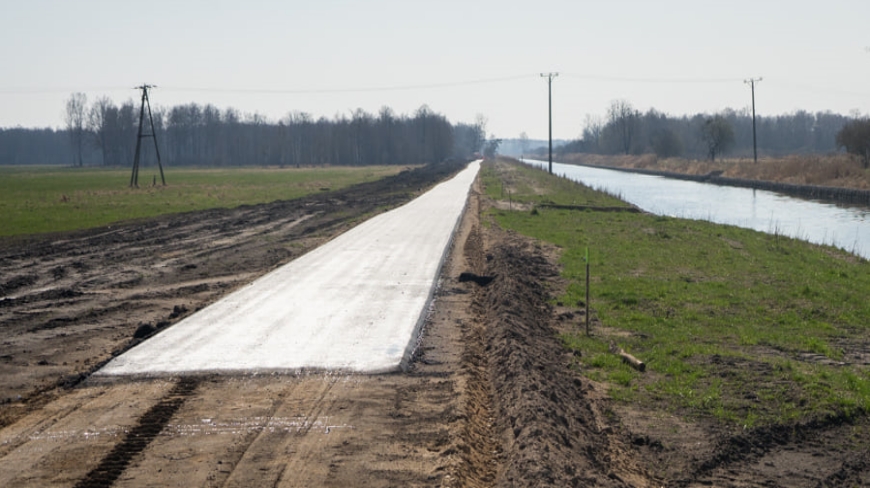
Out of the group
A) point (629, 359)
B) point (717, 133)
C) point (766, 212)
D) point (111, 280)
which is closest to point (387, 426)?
point (629, 359)

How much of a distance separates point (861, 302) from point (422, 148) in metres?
150

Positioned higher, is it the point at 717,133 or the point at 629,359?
the point at 717,133

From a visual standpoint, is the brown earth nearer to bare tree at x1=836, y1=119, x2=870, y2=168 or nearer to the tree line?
bare tree at x1=836, y1=119, x2=870, y2=168

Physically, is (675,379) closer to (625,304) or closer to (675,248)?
(625,304)

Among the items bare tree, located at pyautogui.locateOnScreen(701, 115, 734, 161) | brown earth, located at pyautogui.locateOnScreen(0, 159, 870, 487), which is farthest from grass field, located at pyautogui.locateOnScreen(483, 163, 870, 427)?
bare tree, located at pyautogui.locateOnScreen(701, 115, 734, 161)

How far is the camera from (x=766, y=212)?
43.7 metres

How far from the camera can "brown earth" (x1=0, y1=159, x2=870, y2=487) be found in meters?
6.61

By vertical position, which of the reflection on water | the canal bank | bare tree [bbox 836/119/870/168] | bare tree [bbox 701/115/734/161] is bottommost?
the reflection on water

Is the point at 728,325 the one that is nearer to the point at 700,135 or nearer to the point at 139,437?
the point at 139,437

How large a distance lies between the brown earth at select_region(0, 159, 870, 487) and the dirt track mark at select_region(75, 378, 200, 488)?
0.07ft

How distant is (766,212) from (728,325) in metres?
34.1

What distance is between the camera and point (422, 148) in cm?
16288

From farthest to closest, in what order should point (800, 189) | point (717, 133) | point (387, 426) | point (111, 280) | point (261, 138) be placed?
point (261, 138) → point (717, 133) → point (800, 189) → point (111, 280) → point (387, 426)

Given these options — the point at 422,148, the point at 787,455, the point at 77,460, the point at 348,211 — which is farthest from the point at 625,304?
the point at 422,148
